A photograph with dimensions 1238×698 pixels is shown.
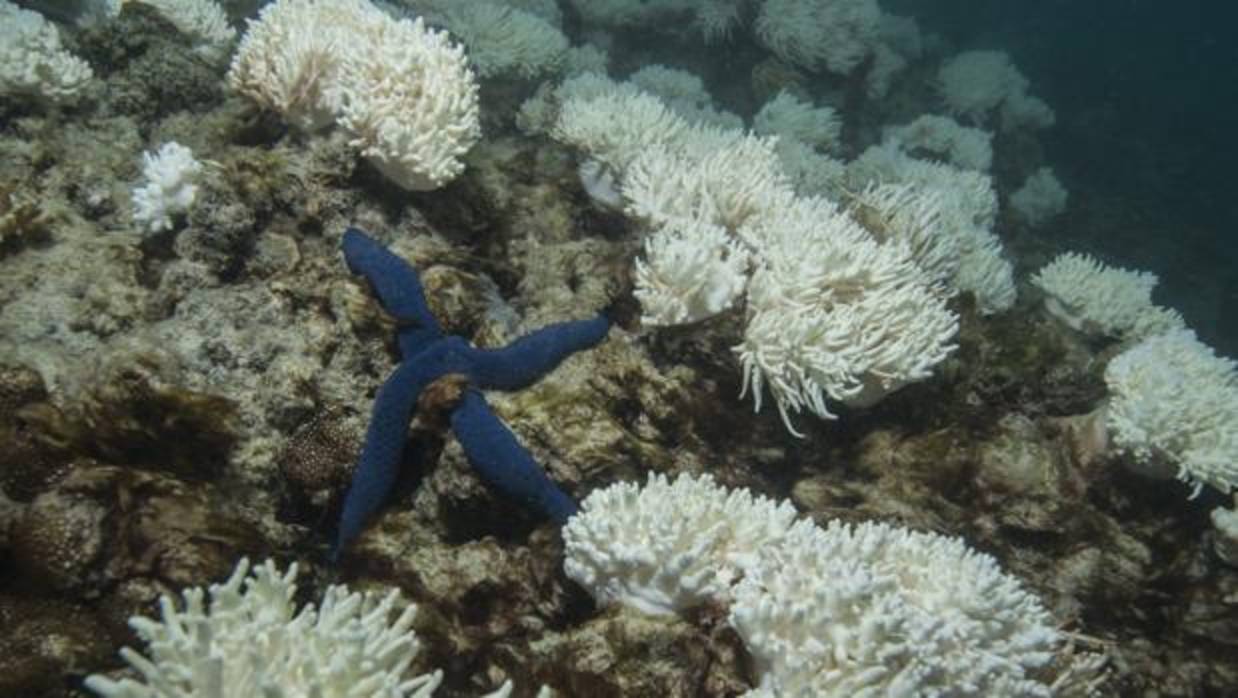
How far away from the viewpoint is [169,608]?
192cm

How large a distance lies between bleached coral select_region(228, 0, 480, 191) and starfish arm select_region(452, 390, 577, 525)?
4.67 feet

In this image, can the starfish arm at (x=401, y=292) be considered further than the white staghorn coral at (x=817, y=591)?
Yes

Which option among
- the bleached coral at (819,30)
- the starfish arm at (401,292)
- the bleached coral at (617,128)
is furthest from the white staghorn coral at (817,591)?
the bleached coral at (819,30)

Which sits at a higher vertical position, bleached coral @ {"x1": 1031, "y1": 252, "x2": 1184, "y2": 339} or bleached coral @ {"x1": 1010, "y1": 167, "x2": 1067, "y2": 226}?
bleached coral @ {"x1": 1010, "y1": 167, "x2": 1067, "y2": 226}

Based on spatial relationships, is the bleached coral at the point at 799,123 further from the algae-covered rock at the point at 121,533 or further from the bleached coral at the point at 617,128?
the algae-covered rock at the point at 121,533

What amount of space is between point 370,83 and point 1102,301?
5.00 metres

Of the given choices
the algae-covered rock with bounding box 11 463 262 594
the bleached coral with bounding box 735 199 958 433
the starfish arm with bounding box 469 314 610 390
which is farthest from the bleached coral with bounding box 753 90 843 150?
the algae-covered rock with bounding box 11 463 262 594

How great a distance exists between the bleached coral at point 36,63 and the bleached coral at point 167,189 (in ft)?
3.38

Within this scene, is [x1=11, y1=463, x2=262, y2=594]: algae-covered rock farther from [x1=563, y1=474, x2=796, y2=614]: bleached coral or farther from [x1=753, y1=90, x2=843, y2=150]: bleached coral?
[x1=753, y1=90, x2=843, y2=150]: bleached coral

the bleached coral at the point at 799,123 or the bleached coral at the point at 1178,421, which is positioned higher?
the bleached coral at the point at 799,123

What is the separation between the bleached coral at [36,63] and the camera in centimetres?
403

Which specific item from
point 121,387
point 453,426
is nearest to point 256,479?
point 121,387

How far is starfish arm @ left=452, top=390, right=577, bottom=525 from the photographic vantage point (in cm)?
306

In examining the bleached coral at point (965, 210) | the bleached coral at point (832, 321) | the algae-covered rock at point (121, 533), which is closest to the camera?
the algae-covered rock at point (121, 533)
